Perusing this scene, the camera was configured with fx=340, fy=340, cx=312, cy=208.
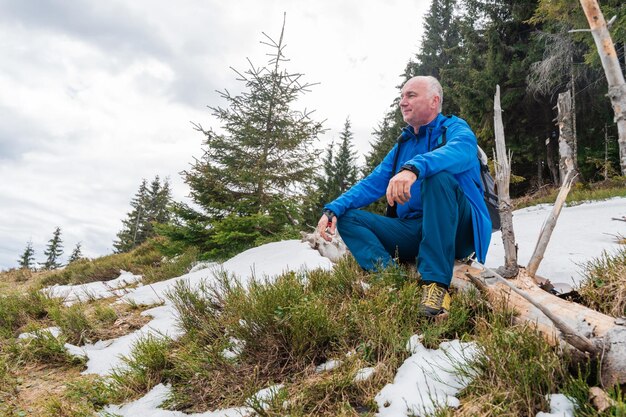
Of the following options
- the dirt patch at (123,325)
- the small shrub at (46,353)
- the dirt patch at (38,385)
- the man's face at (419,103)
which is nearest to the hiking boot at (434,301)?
the man's face at (419,103)

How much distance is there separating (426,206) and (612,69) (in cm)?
404

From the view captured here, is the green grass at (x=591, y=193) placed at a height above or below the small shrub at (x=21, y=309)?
above

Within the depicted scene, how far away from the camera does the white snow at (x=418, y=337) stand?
5.14 ft

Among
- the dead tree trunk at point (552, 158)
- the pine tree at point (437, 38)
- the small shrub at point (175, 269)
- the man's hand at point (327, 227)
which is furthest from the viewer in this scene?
the pine tree at point (437, 38)

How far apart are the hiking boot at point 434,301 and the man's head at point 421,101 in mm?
1465

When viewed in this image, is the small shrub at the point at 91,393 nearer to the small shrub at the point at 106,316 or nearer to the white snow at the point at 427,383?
the small shrub at the point at 106,316

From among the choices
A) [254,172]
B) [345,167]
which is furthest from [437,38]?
[254,172]

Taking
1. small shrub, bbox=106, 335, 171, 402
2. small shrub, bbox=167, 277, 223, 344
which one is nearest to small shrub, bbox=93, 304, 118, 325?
small shrub, bbox=167, 277, 223, 344

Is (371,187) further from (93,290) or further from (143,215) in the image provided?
(143,215)

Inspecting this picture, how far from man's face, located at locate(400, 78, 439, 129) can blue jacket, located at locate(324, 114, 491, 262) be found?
0.09 m

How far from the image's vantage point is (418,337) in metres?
2.05

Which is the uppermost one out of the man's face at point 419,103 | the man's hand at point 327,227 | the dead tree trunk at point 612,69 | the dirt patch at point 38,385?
the dead tree trunk at point 612,69

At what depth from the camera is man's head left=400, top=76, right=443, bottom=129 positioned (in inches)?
115

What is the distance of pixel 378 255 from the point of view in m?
2.98
